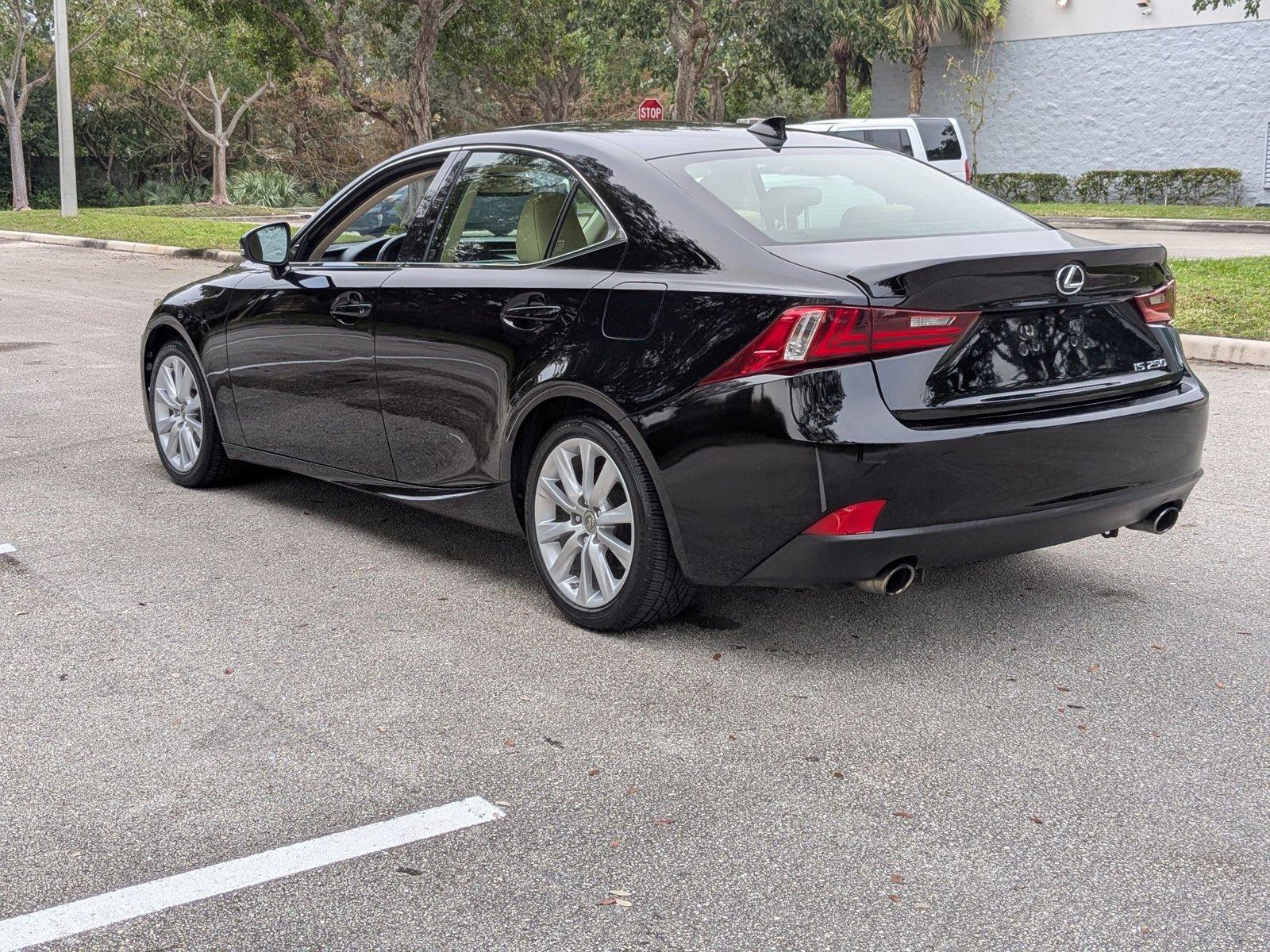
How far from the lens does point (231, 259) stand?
22047 mm

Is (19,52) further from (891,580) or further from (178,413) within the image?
(891,580)

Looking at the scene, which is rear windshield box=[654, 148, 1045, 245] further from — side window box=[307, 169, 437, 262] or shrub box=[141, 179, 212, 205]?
shrub box=[141, 179, 212, 205]

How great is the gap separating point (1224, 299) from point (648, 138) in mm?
9045

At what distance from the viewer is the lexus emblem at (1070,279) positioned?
13.8 feet

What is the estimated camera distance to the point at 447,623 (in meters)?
4.84

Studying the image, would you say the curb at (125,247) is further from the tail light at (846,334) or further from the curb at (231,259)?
the tail light at (846,334)

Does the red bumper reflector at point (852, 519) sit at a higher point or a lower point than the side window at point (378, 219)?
lower

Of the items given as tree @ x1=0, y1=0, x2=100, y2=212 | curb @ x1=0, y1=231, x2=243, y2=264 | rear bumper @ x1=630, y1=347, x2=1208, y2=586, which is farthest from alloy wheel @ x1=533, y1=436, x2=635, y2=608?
tree @ x1=0, y1=0, x2=100, y2=212

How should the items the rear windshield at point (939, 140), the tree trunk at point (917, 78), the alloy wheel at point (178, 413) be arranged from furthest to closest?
the tree trunk at point (917, 78) < the rear windshield at point (939, 140) < the alloy wheel at point (178, 413)

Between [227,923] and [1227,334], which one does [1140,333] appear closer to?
[227,923]

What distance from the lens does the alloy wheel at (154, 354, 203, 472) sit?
6.66m

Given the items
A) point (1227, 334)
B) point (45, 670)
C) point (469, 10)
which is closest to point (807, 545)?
point (45, 670)

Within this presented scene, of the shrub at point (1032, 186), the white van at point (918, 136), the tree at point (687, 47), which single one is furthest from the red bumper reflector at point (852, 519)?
the shrub at point (1032, 186)

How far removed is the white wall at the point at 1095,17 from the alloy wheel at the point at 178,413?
103ft
